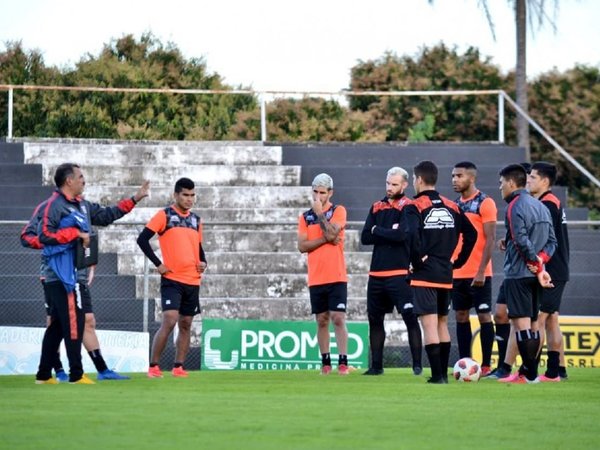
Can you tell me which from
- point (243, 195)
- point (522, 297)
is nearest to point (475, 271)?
point (522, 297)

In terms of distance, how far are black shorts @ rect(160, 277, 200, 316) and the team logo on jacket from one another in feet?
10.4

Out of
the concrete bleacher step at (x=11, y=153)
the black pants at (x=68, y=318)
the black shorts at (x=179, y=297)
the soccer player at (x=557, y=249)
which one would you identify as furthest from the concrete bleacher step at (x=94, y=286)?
the soccer player at (x=557, y=249)

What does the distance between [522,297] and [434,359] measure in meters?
1.03

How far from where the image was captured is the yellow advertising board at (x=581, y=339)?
20.1 meters

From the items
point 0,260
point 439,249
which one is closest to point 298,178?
point 0,260

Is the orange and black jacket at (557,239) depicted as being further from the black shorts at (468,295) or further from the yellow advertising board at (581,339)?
the yellow advertising board at (581,339)

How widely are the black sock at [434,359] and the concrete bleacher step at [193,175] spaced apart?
38.7 ft

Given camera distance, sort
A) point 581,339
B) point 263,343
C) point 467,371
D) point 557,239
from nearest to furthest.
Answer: point 467,371 < point 557,239 < point 263,343 < point 581,339

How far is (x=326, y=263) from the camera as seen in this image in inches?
611

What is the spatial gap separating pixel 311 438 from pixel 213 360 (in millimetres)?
11527

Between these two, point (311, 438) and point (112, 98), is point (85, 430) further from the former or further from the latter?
point (112, 98)

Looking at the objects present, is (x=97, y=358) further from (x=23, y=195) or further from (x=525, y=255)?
(x=23, y=195)

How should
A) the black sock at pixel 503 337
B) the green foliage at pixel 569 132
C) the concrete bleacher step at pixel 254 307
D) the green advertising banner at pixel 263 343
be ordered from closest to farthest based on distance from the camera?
1. the black sock at pixel 503 337
2. the green advertising banner at pixel 263 343
3. the concrete bleacher step at pixel 254 307
4. the green foliage at pixel 569 132

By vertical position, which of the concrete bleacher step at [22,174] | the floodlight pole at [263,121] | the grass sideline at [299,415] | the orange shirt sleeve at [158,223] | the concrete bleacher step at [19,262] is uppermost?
the floodlight pole at [263,121]
